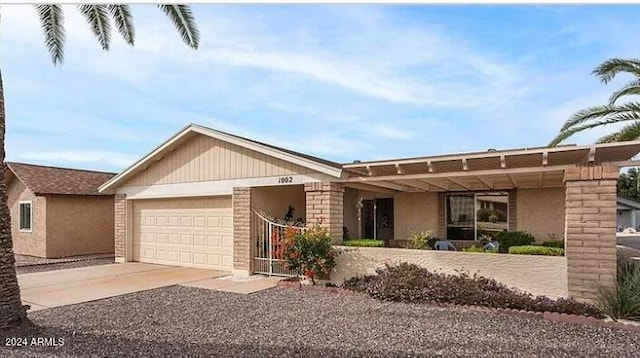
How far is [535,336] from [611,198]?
313 cm

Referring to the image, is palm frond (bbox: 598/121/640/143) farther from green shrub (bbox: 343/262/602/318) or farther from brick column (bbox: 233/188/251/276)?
brick column (bbox: 233/188/251/276)

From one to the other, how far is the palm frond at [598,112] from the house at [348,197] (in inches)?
78.9

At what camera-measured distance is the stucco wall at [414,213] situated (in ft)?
46.6

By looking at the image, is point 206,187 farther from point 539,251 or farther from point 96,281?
point 539,251

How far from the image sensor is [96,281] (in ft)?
37.6

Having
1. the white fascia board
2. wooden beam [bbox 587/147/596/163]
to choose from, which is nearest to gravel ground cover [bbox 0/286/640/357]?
wooden beam [bbox 587/147/596/163]

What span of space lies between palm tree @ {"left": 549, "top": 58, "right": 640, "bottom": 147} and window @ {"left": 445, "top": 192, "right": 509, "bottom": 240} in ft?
10.1

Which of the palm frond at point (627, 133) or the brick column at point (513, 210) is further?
the brick column at point (513, 210)

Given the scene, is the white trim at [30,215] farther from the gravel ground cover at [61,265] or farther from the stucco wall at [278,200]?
the stucco wall at [278,200]

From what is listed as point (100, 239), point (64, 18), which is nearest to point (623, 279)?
point (64, 18)

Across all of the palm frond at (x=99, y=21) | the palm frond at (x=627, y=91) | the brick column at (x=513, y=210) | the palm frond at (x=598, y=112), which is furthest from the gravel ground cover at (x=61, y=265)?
the palm frond at (x=627, y=91)

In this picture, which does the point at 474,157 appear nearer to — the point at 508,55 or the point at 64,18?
the point at 508,55

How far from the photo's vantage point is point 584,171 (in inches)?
314

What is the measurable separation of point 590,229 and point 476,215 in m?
6.01
